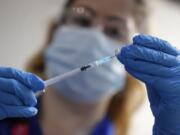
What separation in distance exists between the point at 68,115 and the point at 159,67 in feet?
2.44

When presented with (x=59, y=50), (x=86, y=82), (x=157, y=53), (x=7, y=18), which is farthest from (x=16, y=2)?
(x=157, y=53)

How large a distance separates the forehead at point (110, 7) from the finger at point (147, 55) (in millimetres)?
575

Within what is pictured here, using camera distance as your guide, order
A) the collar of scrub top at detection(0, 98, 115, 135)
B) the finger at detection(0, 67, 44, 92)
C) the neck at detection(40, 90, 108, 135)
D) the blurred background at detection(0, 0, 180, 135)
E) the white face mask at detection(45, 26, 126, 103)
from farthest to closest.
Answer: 1. the blurred background at detection(0, 0, 180, 135)
2. the neck at detection(40, 90, 108, 135)
3. the white face mask at detection(45, 26, 126, 103)
4. the collar of scrub top at detection(0, 98, 115, 135)
5. the finger at detection(0, 67, 44, 92)

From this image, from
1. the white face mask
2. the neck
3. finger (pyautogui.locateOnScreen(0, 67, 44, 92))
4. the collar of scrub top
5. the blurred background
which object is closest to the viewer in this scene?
finger (pyautogui.locateOnScreen(0, 67, 44, 92))

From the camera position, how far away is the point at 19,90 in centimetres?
102

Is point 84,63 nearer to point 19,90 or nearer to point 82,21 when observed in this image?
point 82,21

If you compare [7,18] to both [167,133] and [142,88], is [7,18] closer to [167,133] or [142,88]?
[142,88]

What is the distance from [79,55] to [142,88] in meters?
0.40

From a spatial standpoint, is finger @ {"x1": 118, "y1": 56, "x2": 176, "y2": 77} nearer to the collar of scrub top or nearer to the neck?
the collar of scrub top

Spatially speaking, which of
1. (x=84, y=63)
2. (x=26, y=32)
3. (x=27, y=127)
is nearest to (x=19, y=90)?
(x=27, y=127)

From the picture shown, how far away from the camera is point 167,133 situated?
107cm

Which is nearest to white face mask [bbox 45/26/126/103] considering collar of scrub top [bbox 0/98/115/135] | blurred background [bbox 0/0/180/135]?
collar of scrub top [bbox 0/98/115/135]

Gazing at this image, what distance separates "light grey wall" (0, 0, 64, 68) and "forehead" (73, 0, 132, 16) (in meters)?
0.42

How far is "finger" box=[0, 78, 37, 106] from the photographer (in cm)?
101
